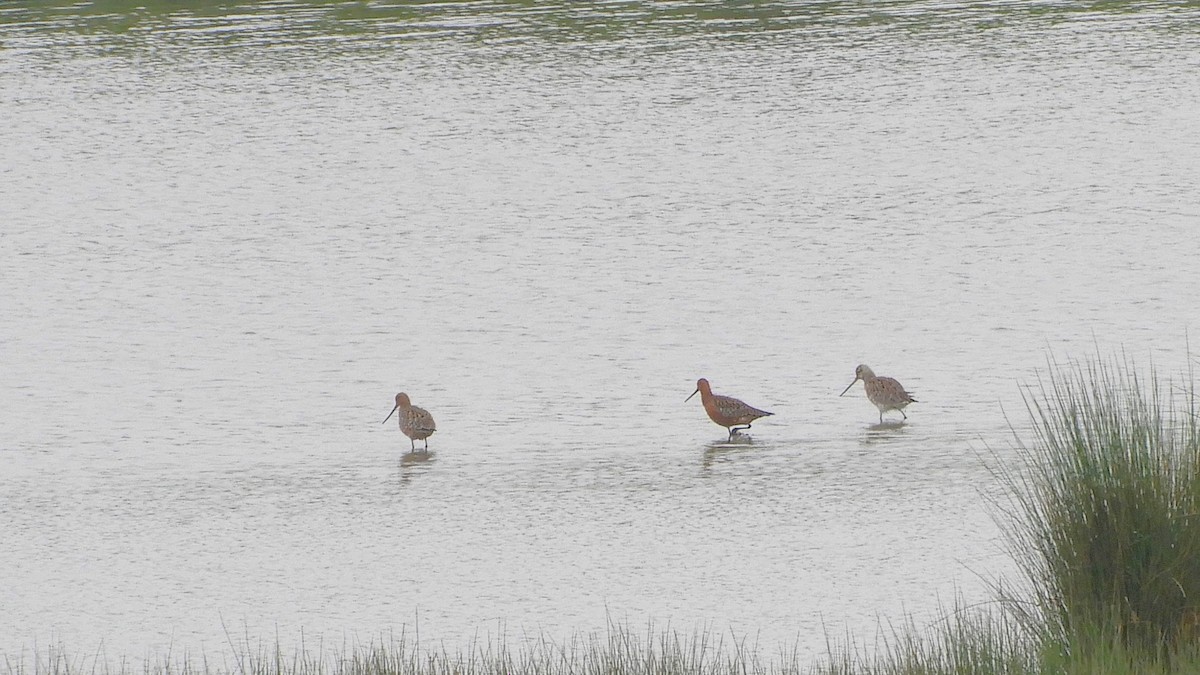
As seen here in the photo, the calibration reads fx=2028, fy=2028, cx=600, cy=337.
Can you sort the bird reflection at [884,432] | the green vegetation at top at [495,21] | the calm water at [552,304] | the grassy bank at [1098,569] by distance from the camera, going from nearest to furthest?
1. the grassy bank at [1098,569]
2. the calm water at [552,304]
3. the bird reflection at [884,432]
4. the green vegetation at top at [495,21]

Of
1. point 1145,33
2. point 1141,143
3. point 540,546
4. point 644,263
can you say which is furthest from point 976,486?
point 1145,33

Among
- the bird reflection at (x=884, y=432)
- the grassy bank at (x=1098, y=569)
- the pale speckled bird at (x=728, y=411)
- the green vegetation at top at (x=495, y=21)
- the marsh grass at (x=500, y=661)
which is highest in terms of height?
the green vegetation at top at (x=495, y=21)

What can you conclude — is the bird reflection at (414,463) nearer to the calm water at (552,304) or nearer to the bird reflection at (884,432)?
the calm water at (552,304)

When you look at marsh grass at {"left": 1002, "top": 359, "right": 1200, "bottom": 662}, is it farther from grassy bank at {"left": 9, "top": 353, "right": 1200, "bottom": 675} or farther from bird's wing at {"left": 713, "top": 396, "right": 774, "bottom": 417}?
bird's wing at {"left": 713, "top": 396, "right": 774, "bottom": 417}

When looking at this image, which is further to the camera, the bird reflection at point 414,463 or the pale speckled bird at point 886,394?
the pale speckled bird at point 886,394

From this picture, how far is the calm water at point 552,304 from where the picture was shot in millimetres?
9188

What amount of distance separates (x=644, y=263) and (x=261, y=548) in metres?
7.93

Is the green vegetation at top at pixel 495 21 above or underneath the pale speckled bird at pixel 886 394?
above

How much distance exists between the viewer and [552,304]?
51.3 ft

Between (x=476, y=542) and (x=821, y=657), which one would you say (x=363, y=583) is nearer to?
(x=476, y=542)

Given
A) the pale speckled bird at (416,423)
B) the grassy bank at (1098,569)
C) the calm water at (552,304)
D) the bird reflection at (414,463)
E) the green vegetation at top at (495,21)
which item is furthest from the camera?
the green vegetation at top at (495,21)

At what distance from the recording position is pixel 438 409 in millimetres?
12516

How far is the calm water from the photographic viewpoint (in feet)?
30.1

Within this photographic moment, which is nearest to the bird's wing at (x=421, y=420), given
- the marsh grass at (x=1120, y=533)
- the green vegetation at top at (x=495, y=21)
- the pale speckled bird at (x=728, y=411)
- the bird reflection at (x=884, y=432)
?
the pale speckled bird at (x=728, y=411)
